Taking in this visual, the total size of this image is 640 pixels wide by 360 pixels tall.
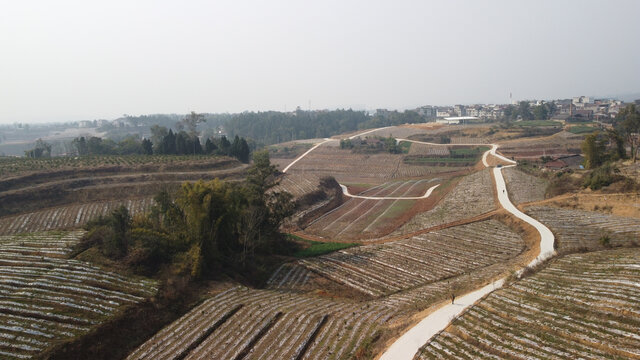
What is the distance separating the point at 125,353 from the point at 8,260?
10.2 metres

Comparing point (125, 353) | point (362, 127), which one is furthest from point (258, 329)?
point (362, 127)

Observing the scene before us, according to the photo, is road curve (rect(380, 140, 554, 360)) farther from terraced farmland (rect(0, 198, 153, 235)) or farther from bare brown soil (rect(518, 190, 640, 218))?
terraced farmland (rect(0, 198, 153, 235))

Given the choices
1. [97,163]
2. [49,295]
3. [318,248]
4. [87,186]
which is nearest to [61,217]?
[87,186]

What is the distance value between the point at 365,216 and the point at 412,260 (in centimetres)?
1820

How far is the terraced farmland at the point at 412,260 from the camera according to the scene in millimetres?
25297

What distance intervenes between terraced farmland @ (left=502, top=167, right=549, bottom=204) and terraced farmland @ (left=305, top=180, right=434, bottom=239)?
11.5 metres

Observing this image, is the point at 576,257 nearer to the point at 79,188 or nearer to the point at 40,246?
the point at 40,246

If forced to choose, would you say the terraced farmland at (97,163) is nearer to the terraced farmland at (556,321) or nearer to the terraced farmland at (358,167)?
the terraced farmland at (358,167)

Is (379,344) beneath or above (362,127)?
beneath

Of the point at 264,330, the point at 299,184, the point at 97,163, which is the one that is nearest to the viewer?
the point at 264,330

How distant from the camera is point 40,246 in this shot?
22719 mm

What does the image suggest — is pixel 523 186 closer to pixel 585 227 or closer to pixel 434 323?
pixel 585 227

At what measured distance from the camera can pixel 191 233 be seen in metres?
23.6

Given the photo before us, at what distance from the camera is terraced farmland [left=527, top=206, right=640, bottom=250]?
26.3 meters
